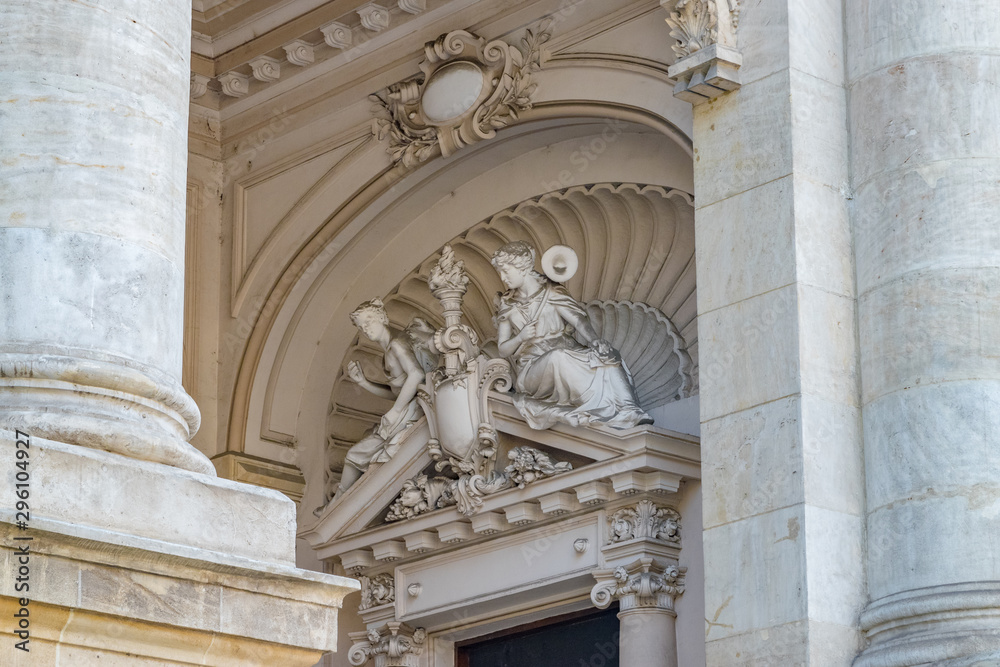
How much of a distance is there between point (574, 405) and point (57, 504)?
5280 mm

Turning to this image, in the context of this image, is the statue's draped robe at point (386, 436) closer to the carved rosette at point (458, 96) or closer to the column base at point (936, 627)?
the carved rosette at point (458, 96)

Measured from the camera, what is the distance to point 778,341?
24.3ft

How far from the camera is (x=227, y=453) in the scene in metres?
11.5

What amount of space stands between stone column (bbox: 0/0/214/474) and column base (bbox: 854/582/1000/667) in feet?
9.32

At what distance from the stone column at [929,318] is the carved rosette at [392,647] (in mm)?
3946

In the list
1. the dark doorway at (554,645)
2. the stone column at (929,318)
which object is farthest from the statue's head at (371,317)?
the stone column at (929,318)

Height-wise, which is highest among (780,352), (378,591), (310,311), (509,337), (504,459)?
(310,311)

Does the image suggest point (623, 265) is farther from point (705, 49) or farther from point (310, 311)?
point (705, 49)

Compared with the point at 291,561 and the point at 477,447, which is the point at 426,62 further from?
the point at 291,561

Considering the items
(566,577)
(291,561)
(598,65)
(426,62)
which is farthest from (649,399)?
(291,561)

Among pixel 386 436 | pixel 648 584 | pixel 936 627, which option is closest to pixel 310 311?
pixel 386 436

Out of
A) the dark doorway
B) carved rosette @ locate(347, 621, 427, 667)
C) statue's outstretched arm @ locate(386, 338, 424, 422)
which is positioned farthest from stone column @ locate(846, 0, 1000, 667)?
carved rosette @ locate(347, 621, 427, 667)

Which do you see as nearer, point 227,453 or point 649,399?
point 649,399

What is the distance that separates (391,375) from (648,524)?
7.85 feet
